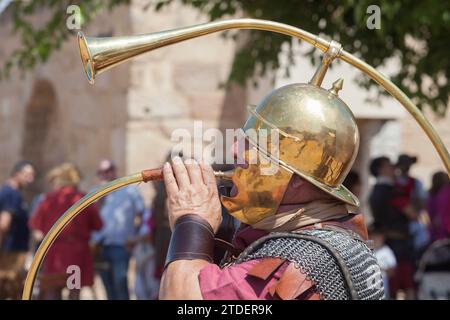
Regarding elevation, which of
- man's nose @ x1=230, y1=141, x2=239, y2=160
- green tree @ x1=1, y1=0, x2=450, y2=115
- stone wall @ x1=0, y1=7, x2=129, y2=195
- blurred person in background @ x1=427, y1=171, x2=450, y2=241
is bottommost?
man's nose @ x1=230, y1=141, x2=239, y2=160

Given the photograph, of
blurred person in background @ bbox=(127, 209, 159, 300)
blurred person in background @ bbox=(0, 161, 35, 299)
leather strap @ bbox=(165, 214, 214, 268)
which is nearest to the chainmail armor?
leather strap @ bbox=(165, 214, 214, 268)

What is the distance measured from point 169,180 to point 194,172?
2.9 inches

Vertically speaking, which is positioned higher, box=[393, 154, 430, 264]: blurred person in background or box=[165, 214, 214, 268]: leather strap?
box=[393, 154, 430, 264]: blurred person in background

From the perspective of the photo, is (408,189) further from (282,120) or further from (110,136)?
(282,120)

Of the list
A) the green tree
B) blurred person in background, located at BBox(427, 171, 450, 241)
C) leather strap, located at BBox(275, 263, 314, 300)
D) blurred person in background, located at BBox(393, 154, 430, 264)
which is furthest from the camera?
blurred person in background, located at BBox(393, 154, 430, 264)

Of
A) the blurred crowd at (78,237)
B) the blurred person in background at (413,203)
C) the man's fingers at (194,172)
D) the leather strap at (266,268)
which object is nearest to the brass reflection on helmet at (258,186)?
the man's fingers at (194,172)

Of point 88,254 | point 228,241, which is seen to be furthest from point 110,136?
point 228,241

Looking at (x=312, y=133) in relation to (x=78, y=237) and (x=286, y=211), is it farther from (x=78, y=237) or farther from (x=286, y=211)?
(x=78, y=237)

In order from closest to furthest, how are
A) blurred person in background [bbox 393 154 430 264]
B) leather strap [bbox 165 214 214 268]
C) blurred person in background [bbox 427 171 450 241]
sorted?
leather strap [bbox 165 214 214 268] → blurred person in background [bbox 427 171 450 241] → blurred person in background [bbox 393 154 430 264]

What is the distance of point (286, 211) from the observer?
3033 millimetres

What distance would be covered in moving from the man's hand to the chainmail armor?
6.3 inches

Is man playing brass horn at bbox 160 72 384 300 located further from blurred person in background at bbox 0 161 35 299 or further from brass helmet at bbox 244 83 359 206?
blurred person in background at bbox 0 161 35 299

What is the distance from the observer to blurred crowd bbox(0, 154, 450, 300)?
833 centimetres

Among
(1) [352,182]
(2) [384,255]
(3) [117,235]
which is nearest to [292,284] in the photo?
(1) [352,182]
